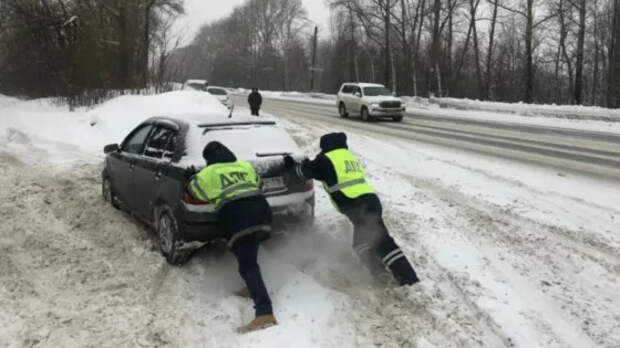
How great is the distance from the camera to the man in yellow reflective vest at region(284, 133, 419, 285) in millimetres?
4566

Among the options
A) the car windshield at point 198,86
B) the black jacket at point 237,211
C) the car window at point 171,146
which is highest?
the car windshield at point 198,86

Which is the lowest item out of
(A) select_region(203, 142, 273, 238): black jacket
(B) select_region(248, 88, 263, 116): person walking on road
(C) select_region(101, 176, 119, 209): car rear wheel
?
(C) select_region(101, 176, 119, 209): car rear wheel

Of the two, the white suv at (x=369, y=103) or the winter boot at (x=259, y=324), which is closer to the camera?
the winter boot at (x=259, y=324)

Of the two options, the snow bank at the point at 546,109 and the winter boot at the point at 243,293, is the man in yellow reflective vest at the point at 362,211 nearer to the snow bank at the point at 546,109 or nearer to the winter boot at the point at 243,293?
the winter boot at the point at 243,293

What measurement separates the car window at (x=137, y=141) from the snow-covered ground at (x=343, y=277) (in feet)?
3.25

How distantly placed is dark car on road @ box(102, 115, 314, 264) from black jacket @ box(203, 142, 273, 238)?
0.47m

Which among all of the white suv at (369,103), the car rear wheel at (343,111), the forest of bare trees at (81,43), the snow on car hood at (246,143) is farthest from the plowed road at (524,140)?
the forest of bare trees at (81,43)

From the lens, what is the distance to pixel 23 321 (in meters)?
3.99

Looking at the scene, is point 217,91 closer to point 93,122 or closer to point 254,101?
point 254,101

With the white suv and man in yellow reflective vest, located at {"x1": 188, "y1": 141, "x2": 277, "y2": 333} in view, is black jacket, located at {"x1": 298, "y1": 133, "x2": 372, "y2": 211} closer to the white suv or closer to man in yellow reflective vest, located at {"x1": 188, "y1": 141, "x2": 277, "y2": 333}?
man in yellow reflective vest, located at {"x1": 188, "y1": 141, "x2": 277, "y2": 333}

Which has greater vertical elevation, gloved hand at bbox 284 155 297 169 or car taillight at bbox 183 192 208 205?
gloved hand at bbox 284 155 297 169

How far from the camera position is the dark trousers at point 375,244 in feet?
14.9

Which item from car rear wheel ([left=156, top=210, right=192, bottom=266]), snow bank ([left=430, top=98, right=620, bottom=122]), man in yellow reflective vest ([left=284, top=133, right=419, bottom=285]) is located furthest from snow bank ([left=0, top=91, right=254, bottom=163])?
snow bank ([left=430, top=98, right=620, bottom=122])

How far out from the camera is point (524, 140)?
14.6 metres
